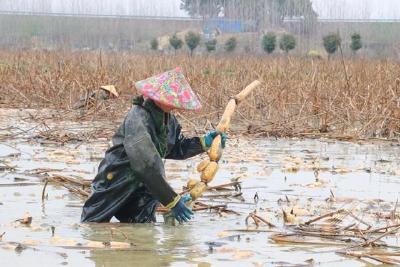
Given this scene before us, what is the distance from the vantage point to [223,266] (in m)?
4.08

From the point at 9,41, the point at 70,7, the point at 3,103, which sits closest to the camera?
the point at 3,103

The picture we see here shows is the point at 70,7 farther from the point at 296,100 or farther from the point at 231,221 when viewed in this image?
the point at 231,221

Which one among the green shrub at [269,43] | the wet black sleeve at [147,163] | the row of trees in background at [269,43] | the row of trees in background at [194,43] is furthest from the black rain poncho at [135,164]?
the row of trees in background at [194,43]

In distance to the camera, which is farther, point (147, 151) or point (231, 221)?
point (231, 221)

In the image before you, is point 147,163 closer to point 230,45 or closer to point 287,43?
point 287,43

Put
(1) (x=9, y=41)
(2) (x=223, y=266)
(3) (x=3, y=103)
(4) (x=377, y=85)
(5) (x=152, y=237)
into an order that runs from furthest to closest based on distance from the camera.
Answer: (1) (x=9, y=41), (3) (x=3, y=103), (4) (x=377, y=85), (5) (x=152, y=237), (2) (x=223, y=266)

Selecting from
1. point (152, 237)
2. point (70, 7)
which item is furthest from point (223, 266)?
point (70, 7)

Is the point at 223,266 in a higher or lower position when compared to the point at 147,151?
lower

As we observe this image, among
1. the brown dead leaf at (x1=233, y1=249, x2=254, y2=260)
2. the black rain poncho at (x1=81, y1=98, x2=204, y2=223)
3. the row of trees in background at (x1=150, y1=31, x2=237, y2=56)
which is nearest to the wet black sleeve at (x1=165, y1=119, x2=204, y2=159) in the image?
the black rain poncho at (x1=81, y1=98, x2=204, y2=223)

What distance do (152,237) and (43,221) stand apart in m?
0.74

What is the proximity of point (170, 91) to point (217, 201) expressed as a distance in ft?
4.28

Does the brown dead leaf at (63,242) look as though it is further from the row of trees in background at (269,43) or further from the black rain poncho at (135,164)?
the row of trees in background at (269,43)

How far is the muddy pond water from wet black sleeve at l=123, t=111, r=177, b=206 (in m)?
0.21

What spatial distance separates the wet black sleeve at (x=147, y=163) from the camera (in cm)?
488
